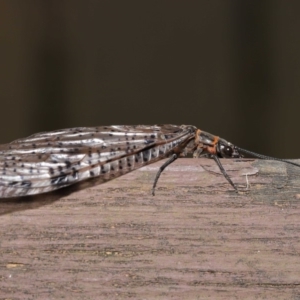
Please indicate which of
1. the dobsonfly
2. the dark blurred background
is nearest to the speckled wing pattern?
the dobsonfly

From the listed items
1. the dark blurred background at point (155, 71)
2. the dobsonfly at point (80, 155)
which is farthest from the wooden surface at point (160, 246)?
the dark blurred background at point (155, 71)

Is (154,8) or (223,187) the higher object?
(154,8)

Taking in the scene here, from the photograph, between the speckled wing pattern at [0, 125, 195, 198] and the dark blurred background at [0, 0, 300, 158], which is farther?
the dark blurred background at [0, 0, 300, 158]

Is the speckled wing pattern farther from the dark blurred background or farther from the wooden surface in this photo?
the dark blurred background

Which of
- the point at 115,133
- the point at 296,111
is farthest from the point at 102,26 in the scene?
the point at 115,133

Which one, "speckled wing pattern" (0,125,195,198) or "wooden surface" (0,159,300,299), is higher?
"speckled wing pattern" (0,125,195,198)

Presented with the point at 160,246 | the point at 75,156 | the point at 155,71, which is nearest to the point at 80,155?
the point at 75,156

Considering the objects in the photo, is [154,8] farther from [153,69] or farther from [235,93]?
[235,93]
